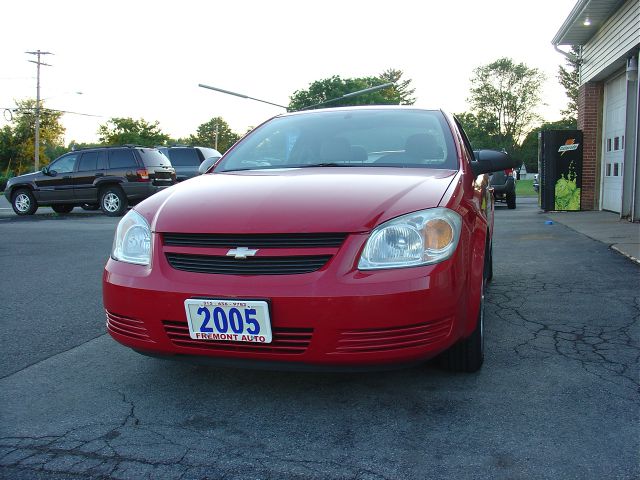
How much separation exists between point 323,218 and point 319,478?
3.37 feet

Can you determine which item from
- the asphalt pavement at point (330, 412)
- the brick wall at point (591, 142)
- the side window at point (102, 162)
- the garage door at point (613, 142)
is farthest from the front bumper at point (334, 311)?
the side window at point (102, 162)

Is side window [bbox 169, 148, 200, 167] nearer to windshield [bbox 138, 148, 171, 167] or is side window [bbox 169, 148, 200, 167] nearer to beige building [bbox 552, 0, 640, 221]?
windshield [bbox 138, 148, 171, 167]

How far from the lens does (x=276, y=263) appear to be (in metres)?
2.48

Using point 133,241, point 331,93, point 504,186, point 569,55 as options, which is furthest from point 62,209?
point 331,93

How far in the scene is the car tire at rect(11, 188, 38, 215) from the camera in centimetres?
1669

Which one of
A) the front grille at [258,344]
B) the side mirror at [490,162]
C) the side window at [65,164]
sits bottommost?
the front grille at [258,344]

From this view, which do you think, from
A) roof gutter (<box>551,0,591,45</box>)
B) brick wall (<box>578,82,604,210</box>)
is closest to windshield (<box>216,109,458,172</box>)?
roof gutter (<box>551,0,591,45</box>)

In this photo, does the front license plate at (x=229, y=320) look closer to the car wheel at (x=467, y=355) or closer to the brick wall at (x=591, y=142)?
the car wheel at (x=467, y=355)

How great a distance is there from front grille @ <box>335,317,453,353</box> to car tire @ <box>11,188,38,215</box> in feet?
53.9

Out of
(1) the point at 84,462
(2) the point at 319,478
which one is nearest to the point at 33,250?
(1) the point at 84,462

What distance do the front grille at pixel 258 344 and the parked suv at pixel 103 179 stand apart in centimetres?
1359

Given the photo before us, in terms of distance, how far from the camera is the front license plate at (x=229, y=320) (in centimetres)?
242

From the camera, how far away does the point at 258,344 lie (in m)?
2.47

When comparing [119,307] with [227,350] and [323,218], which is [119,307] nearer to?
[227,350]
